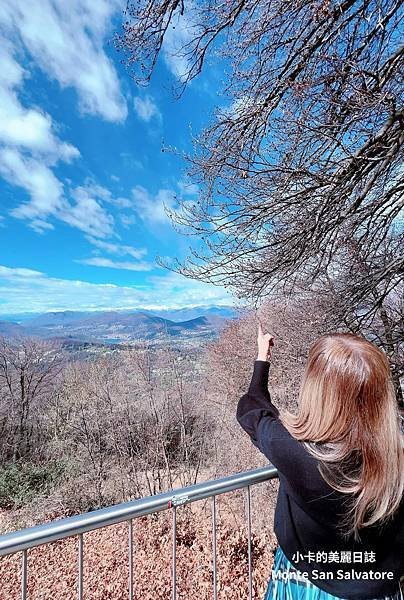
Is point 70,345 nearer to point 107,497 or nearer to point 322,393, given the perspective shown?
point 107,497

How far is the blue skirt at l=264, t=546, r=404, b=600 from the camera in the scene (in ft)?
3.72

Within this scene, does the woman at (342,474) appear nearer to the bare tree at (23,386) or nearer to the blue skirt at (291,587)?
the blue skirt at (291,587)

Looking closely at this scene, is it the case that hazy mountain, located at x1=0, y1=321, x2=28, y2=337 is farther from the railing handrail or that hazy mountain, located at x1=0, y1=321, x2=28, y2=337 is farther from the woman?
the woman

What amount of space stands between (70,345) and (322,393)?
1700 centimetres

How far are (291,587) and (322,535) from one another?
11.2 inches

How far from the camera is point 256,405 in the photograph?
127 cm

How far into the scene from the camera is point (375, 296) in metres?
4.30

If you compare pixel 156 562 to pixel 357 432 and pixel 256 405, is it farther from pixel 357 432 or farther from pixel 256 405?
pixel 357 432

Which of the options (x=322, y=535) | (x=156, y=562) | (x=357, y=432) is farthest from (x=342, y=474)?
(x=156, y=562)

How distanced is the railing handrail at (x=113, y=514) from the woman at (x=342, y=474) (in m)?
0.38

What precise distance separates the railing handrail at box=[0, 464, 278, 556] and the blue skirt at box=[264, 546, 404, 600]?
33 centimetres

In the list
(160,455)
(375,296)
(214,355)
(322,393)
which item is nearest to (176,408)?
(160,455)

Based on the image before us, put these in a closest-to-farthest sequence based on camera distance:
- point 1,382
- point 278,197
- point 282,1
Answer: point 282,1 < point 278,197 < point 1,382

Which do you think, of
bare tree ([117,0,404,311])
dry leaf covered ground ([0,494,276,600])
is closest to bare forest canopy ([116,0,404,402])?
bare tree ([117,0,404,311])
